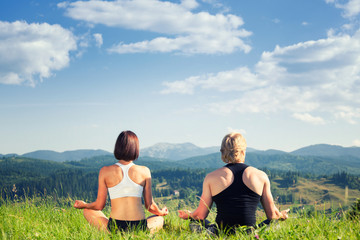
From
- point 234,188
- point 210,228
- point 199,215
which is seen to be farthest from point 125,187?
point 234,188

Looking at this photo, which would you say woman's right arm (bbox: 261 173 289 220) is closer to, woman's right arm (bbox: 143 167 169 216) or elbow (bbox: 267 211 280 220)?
elbow (bbox: 267 211 280 220)

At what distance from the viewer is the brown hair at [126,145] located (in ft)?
15.3

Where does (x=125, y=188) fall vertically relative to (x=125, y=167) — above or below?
below

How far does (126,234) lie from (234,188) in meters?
1.76

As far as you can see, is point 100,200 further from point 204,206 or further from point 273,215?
point 273,215

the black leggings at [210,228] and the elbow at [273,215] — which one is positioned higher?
the elbow at [273,215]

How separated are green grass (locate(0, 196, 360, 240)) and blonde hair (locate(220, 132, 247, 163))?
108cm

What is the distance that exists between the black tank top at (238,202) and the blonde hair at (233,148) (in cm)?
12

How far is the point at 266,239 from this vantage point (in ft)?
12.3

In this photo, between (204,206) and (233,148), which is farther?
(204,206)

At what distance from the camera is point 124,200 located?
483 cm

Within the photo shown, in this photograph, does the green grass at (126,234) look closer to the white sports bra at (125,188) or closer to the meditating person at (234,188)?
the meditating person at (234,188)

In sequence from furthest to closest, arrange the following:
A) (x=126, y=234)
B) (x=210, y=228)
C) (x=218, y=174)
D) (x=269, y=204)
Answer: (x=269, y=204) < (x=210, y=228) < (x=218, y=174) < (x=126, y=234)

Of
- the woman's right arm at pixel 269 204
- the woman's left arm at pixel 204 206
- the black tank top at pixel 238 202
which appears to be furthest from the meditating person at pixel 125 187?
the woman's right arm at pixel 269 204
